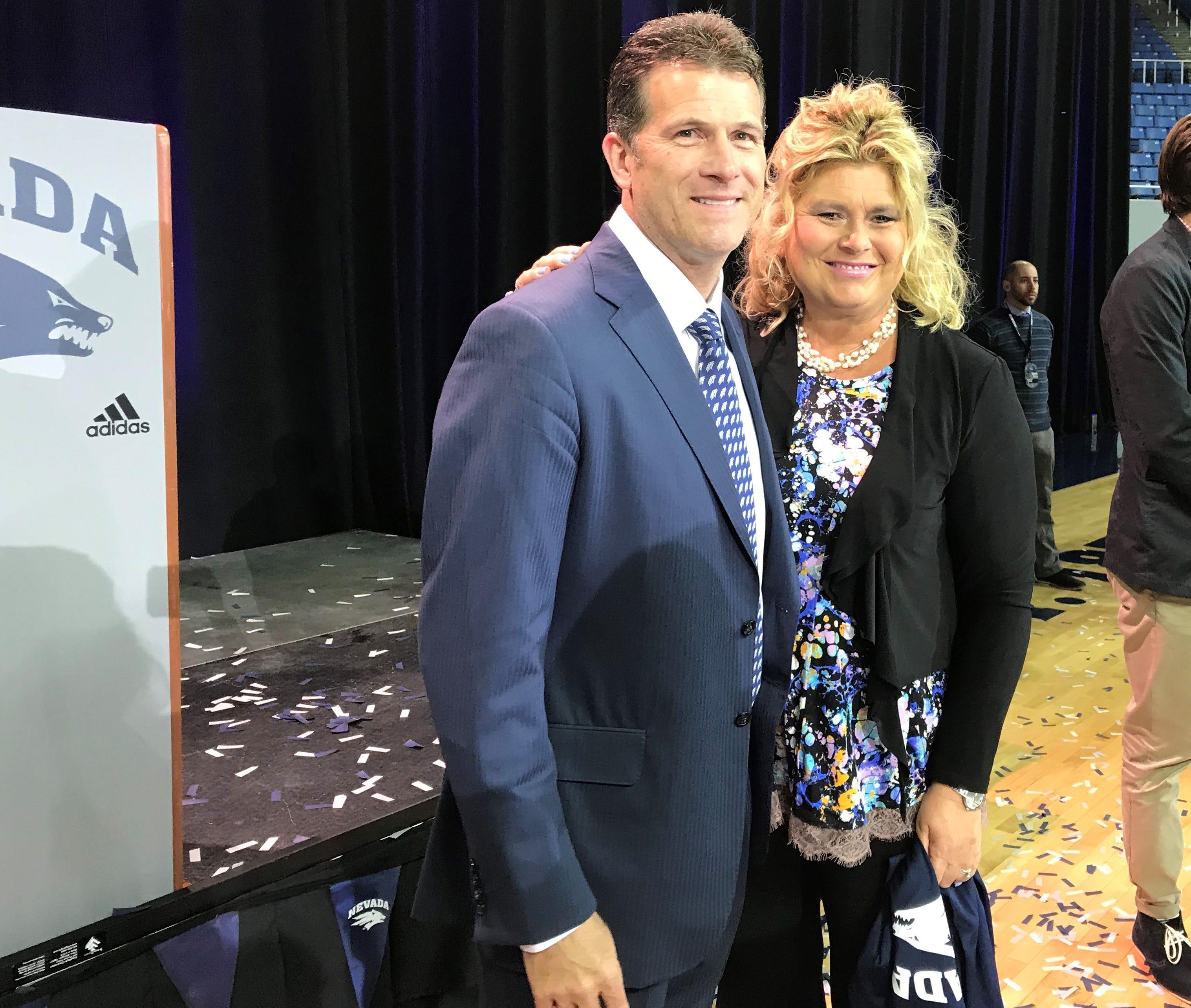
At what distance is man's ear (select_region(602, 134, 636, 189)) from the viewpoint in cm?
108

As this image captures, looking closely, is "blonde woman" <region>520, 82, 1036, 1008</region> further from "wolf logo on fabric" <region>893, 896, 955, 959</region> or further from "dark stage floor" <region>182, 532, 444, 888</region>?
"dark stage floor" <region>182, 532, 444, 888</region>

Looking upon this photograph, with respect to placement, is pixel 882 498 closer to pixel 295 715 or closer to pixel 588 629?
pixel 588 629

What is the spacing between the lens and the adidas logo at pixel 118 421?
64.8 inches

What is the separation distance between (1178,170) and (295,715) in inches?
80.9

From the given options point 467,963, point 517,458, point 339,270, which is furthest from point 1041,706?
point 339,270

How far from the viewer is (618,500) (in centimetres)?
98

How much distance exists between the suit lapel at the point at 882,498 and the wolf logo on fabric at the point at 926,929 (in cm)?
39

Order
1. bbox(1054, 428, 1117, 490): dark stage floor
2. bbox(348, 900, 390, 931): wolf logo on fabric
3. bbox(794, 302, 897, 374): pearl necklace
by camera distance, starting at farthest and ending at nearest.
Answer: bbox(1054, 428, 1117, 490): dark stage floor, bbox(348, 900, 390, 931): wolf logo on fabric, bbox(794, 302, 897, 374): pearl necklace

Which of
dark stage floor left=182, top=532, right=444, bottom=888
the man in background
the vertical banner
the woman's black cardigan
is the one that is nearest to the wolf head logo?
dark stage floor left=182, top=532, right=444, bottom=888

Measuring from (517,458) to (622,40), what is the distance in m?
4.85

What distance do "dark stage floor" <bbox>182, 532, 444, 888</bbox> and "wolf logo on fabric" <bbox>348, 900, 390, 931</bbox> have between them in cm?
15

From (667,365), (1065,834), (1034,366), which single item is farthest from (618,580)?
(1034,366)

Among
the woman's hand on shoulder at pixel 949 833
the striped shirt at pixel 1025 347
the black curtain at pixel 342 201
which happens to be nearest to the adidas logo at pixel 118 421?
the woman's hand on shoulder at pixel 949 833

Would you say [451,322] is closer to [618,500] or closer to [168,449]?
[168,449]
